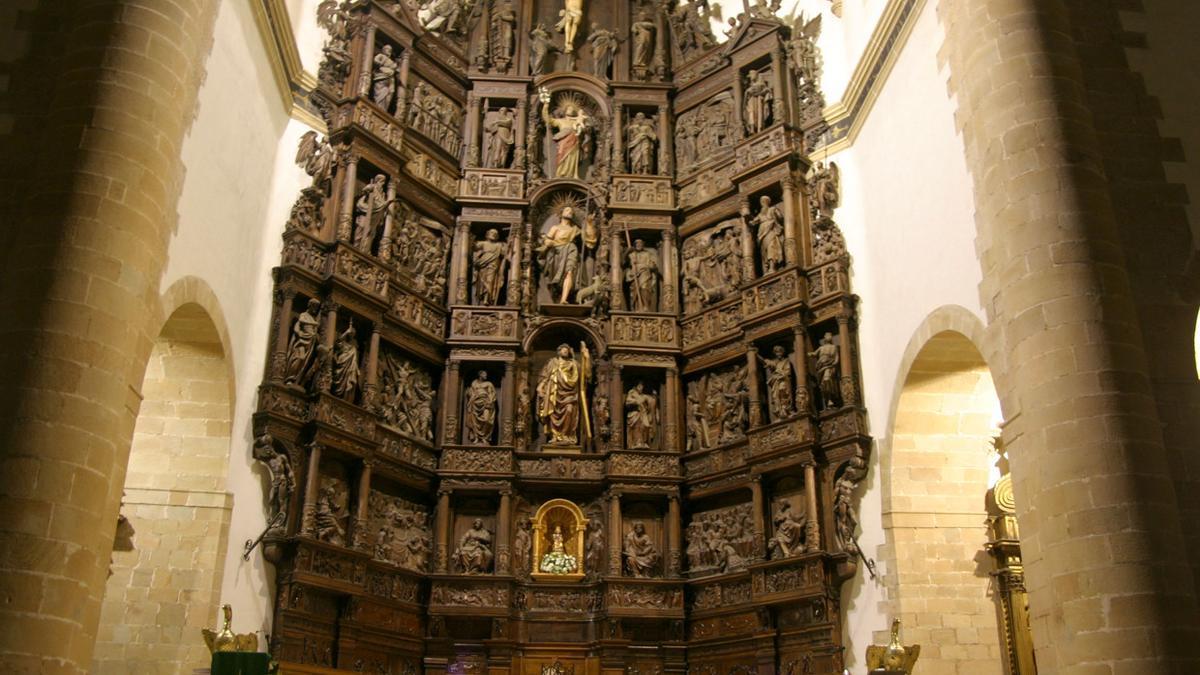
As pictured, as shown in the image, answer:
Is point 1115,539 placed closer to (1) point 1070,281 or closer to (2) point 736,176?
(1) point 1070,281

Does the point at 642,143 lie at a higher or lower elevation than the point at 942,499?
higher

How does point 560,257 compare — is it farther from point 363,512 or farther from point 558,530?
point 363,512

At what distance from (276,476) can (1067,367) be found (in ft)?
34.4

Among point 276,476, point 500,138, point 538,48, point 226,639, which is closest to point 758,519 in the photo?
point 276,476

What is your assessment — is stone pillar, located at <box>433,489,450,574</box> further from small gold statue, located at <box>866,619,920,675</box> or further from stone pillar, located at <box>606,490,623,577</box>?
small gold statue, located at <box>866,619,920,675</box>

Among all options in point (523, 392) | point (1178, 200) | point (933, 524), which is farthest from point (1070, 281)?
point (523, 392)

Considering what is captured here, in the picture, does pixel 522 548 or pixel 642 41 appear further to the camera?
pixel 642 41

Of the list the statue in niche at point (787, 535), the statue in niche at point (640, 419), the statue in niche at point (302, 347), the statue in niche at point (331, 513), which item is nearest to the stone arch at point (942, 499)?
the statue in niche at point (787, 535)

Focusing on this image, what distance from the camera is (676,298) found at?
64.8 feet

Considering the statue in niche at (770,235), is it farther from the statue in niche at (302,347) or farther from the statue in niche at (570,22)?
the statue in niche at (302,347)

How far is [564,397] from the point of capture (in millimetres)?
18875

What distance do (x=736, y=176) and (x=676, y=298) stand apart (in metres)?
2.51

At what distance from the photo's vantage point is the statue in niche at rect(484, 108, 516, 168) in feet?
67.5

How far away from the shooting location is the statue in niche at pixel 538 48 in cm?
2156
